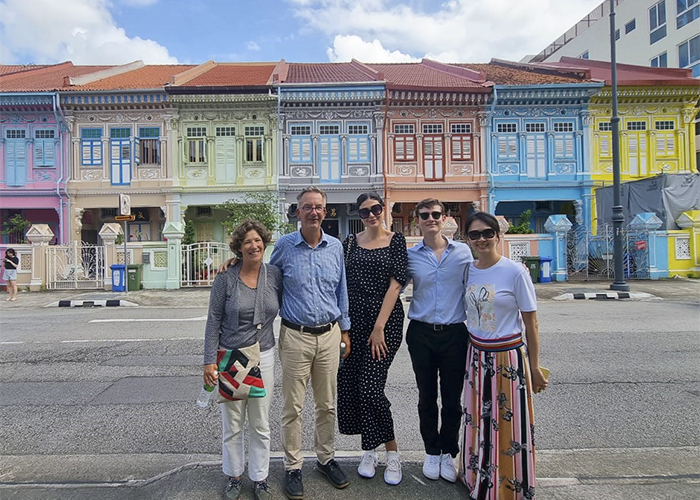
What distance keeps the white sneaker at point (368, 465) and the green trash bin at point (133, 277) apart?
1308cm

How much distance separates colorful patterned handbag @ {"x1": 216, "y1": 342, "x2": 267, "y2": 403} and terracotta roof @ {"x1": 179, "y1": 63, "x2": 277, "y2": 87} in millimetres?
16513

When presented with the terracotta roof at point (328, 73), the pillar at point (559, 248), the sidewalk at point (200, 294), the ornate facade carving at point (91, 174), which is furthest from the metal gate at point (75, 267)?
the pillar at point (559, 248)

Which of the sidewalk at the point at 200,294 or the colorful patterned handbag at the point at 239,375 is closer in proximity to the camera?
the colorful patterned handbag at the point at 239,375

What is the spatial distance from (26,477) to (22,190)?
60.6 feet

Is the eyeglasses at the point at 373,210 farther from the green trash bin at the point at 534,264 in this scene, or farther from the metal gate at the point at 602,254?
the metal gate at the point at 602,254

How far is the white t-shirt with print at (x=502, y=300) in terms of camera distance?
2371 mm

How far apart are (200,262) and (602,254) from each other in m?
14.5

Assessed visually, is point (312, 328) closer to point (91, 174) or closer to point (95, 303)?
point (95, 303)

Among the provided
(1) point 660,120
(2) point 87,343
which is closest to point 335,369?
(2) point 87,343

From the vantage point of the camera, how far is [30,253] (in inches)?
564

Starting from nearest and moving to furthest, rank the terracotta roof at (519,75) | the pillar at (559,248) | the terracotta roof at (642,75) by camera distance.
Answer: the pillar at (559,248), the terracotta roof at (642,75), the terracotta roof at (519,75)

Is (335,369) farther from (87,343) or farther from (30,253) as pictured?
(30,253)

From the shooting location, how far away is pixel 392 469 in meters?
2.63

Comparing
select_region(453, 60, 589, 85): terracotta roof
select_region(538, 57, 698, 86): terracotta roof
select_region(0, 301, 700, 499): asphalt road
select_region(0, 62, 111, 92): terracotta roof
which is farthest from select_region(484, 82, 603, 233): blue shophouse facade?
select_region(0, 62, 111, 92): terracotta roof
